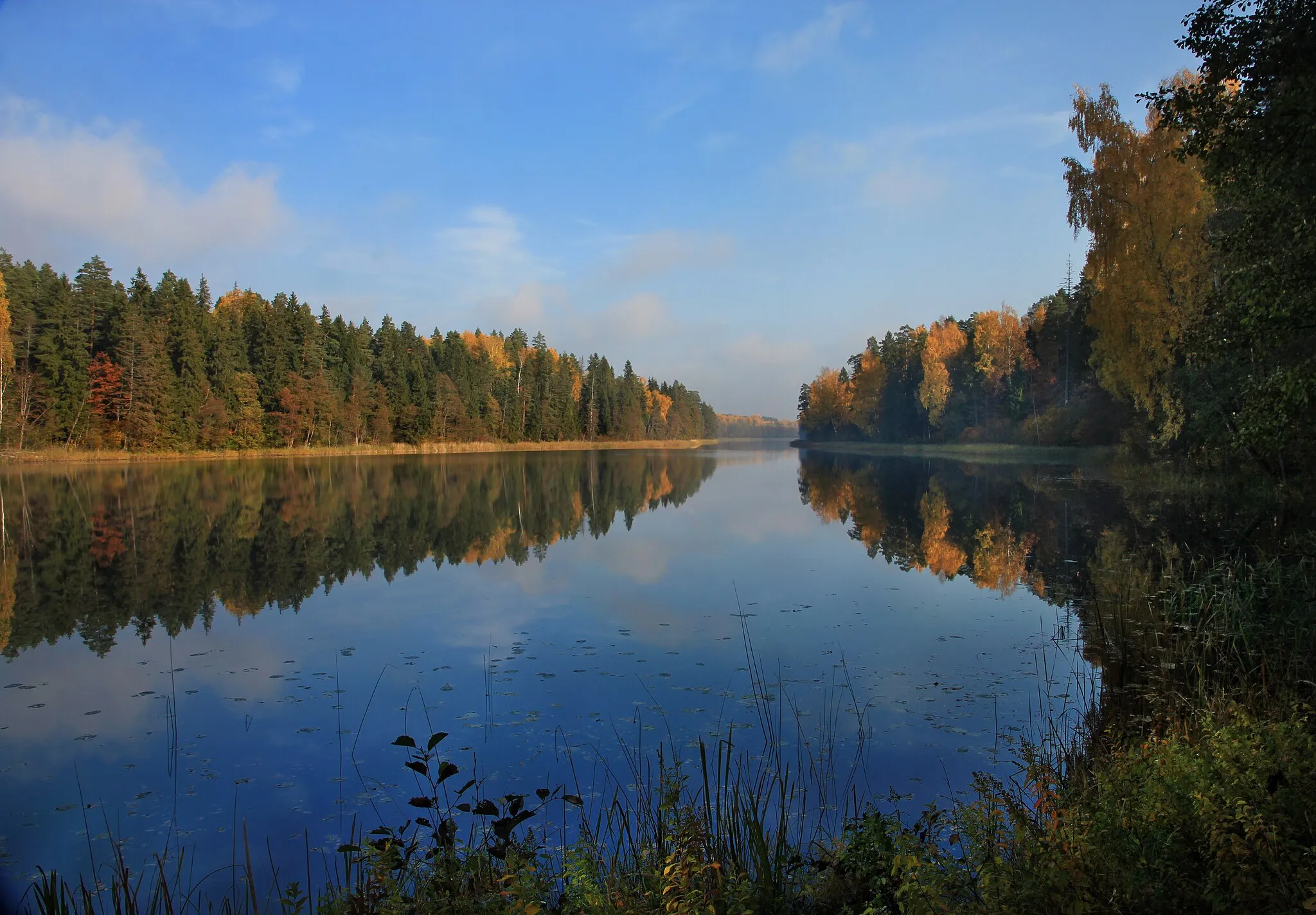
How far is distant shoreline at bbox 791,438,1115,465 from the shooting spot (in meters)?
45.5

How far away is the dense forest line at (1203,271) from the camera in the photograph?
7.77 metres

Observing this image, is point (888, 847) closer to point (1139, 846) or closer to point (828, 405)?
point (1139, 846)

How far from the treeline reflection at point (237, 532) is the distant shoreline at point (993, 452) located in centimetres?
2385

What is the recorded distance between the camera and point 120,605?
40.5 ft

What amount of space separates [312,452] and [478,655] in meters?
60.9

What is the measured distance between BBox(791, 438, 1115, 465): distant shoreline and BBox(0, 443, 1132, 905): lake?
25746mm

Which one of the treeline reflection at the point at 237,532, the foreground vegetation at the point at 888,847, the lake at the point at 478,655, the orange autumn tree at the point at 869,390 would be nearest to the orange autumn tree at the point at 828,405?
the orange autumn tree at the point at 869,390

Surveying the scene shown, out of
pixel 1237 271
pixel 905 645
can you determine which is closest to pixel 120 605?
pixel 905 645

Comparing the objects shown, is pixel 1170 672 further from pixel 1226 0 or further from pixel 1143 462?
pixel 1143 462

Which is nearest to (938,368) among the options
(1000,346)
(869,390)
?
(1000,346)

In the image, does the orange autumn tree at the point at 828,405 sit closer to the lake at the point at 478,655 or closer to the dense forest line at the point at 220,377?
the dense forest line at the point at 220,377

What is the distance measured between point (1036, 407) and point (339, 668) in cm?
6164

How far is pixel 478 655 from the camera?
9875mm

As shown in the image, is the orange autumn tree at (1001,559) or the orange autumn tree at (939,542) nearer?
the orange autumn tree at (1001,559)
